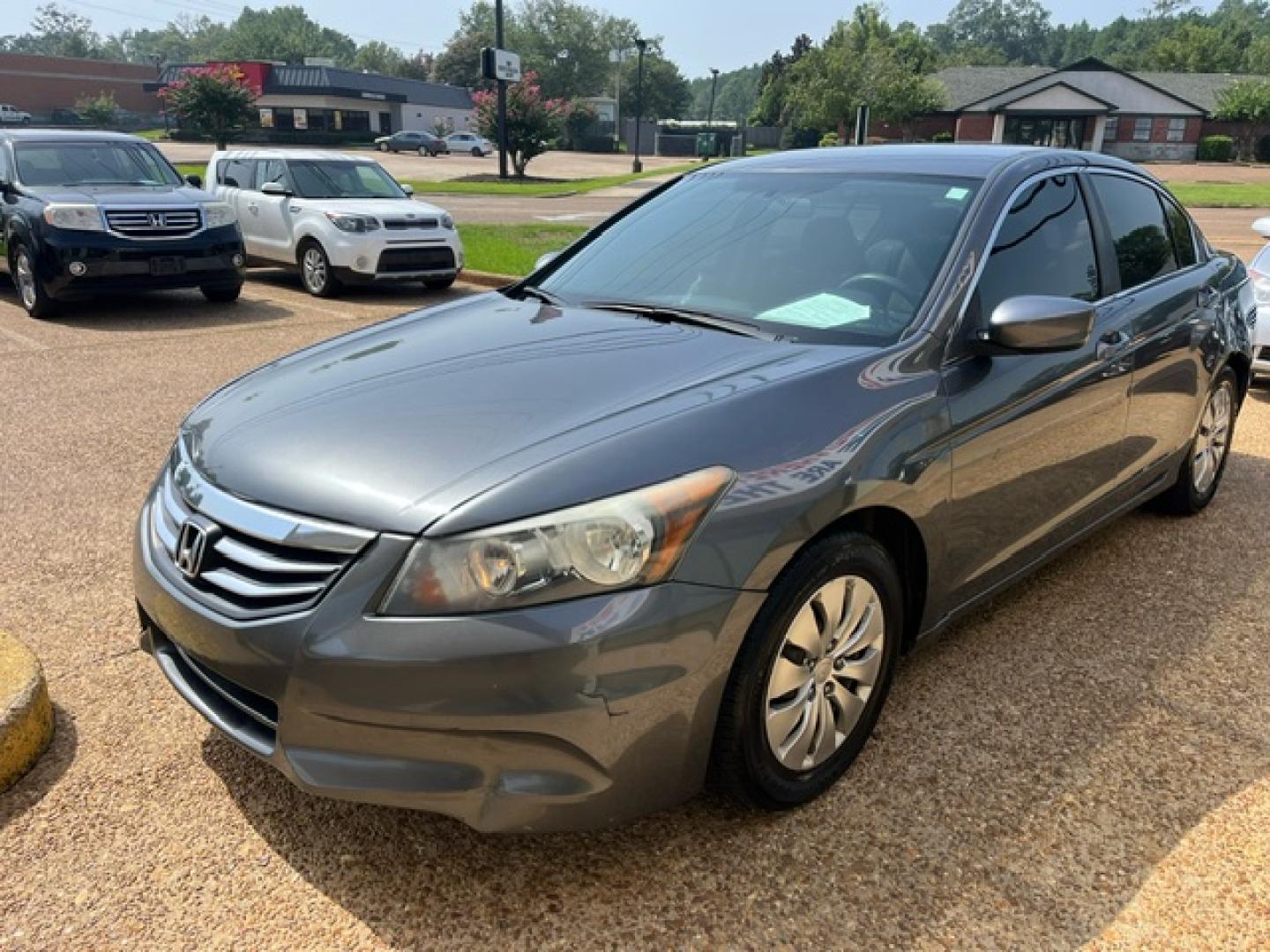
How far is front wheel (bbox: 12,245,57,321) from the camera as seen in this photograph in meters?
9.45

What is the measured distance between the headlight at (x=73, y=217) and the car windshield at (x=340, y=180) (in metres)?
2.85

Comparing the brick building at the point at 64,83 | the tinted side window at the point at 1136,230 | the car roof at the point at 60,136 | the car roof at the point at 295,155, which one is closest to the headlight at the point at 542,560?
the tinted side window at the point at 1136,230

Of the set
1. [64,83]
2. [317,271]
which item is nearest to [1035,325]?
[317,271]

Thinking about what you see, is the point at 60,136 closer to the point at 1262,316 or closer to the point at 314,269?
the point at 314,269

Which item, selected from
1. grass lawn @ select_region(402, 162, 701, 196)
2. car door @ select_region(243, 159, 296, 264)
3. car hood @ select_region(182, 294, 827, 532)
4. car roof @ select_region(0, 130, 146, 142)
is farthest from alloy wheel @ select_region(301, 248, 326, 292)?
grass lawn @ select_region(402, 162, 701, 196)

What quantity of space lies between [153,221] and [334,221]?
6.65ft

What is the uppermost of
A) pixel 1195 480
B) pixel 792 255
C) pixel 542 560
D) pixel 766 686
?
pixel 792 255

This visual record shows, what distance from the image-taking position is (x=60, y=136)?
10234 mm

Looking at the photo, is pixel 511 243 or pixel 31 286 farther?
pixel 511 243

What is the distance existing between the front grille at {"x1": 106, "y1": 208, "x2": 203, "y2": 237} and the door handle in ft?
28.2

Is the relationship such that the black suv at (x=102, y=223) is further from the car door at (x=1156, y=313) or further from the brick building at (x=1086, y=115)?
the brick building at (x=1086, y=115)

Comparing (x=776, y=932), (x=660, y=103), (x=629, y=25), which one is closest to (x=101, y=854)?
(x=776, y=932)

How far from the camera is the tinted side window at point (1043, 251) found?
321 centimetres

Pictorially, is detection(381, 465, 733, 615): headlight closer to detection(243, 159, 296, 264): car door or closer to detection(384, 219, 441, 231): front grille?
detection(384, 219, 441, 231): front grille
